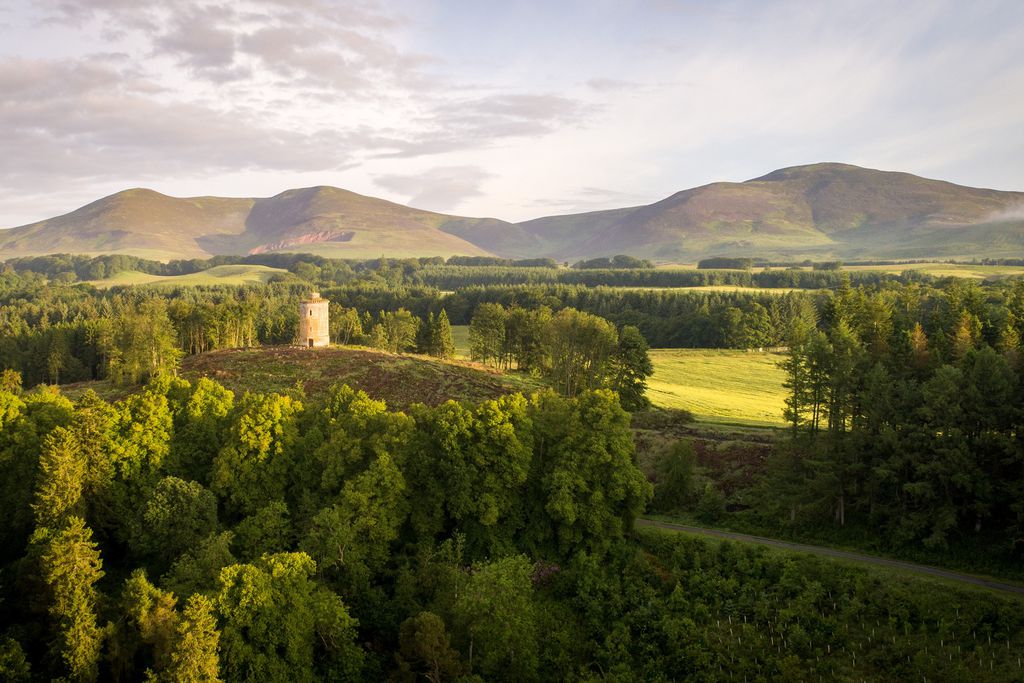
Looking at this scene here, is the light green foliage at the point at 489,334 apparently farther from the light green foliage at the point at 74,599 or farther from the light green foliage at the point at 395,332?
the light green foliage at the point at 74,599

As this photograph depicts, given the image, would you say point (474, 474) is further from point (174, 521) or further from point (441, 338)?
point (441, 338)

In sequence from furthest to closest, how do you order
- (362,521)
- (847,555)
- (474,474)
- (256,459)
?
(256,459) < (474,474) < (847,555) < (362,521)

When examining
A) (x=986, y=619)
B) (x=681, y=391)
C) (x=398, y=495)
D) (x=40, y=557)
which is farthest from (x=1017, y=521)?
(x=681, y=391)

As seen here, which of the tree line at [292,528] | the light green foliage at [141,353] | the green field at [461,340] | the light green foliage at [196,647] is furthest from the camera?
the green field at [461,340]

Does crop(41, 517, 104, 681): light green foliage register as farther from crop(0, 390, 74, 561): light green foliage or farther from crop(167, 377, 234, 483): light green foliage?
crop(167, 377, 234, 483): light green foliage

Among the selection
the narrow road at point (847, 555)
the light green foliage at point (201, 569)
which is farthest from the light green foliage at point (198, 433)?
the narrow road at point (847, 555)

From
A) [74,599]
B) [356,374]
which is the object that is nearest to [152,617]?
[74,599]
